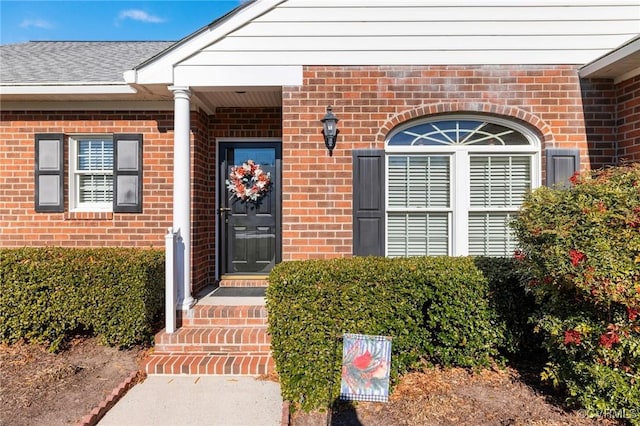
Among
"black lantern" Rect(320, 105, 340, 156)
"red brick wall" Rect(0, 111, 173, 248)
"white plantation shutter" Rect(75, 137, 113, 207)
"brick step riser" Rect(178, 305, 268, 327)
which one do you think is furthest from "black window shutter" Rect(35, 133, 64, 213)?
"black lantern" Rect(320, 105, 340, 156)

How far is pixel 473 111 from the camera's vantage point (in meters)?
4.43

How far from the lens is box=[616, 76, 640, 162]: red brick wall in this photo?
4.12 metres

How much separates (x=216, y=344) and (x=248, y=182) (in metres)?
2.62

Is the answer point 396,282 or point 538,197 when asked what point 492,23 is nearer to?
point 538,197

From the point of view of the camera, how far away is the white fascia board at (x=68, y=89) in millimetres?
4867

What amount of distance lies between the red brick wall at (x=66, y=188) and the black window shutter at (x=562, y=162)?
510cm

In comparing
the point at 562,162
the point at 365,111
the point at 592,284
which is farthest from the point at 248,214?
the point at 592,284

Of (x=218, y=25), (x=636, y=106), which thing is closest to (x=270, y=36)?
(x=218, y=25)

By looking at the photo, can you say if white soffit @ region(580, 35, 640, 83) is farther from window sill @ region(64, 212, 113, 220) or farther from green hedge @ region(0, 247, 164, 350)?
window sill @ region(64, 212, 113, 220)

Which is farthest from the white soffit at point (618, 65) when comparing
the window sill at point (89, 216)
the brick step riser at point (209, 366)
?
the window sill at point (89, 216)

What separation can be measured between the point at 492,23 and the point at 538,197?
8.34ft

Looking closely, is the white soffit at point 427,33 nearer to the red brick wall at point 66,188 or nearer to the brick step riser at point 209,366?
the red brick wall at point 66,188

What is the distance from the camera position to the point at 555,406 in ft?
9.70

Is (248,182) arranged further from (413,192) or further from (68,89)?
(68,89)
